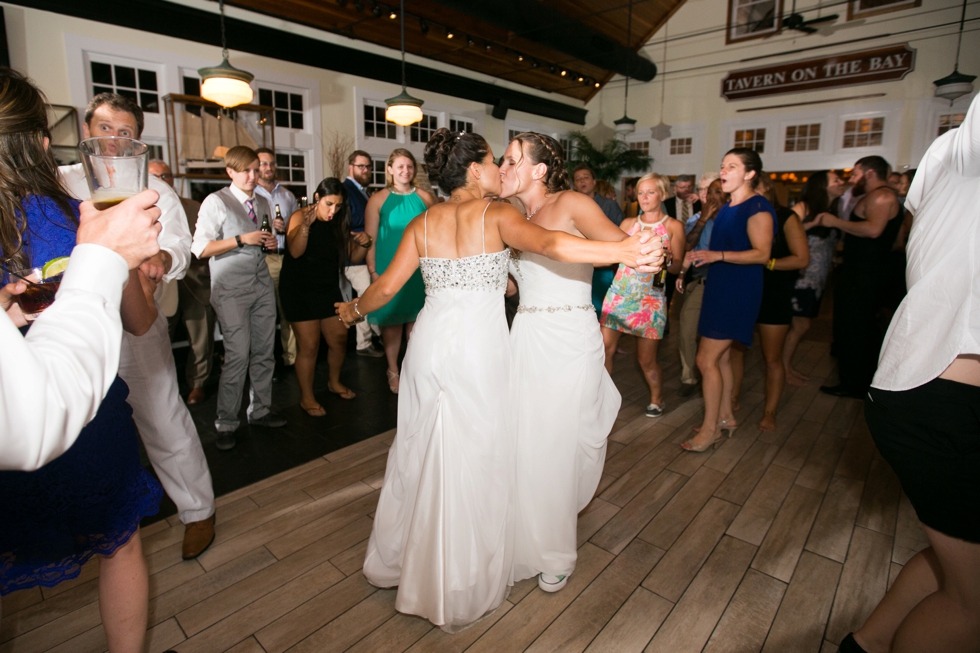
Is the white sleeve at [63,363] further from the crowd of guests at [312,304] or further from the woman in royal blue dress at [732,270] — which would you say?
the woman in royal blue dress at [732,270]

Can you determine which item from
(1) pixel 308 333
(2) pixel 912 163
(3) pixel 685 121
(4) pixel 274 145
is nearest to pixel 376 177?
(4) pixel 274 145

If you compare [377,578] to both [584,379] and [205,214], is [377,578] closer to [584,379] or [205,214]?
[584,379]

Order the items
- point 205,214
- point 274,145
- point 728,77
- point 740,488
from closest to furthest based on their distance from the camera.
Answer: point 740,488 → point 205,214 → point 274,145 → point 728,77

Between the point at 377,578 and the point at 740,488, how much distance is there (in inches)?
74.7

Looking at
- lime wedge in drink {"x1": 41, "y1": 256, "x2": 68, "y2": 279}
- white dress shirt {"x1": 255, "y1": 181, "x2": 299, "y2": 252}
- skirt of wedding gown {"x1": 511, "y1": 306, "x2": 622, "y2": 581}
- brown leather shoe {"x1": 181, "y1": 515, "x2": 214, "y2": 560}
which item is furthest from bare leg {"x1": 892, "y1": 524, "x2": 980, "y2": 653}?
white dress shirt {"x1": 255, "y1": 181, "x2": 299, "y2": 252}

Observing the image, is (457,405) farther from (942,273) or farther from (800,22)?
(800,22)

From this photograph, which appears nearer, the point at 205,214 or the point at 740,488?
the point at 740,488

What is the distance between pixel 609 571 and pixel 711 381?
1.45 meters

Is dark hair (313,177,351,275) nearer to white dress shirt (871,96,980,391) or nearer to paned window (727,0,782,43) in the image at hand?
white dress shirt (871,96,980,391)

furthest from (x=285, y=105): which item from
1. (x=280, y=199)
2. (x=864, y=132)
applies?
(x=864, y=132)

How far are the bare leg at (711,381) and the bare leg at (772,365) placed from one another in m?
0.38

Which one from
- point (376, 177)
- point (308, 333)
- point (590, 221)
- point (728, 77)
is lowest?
point (308, 333)

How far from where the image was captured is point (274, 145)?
6.75 m

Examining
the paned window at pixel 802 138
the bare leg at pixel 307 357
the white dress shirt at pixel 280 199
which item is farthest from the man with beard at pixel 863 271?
the paned window at pixel 802 138
